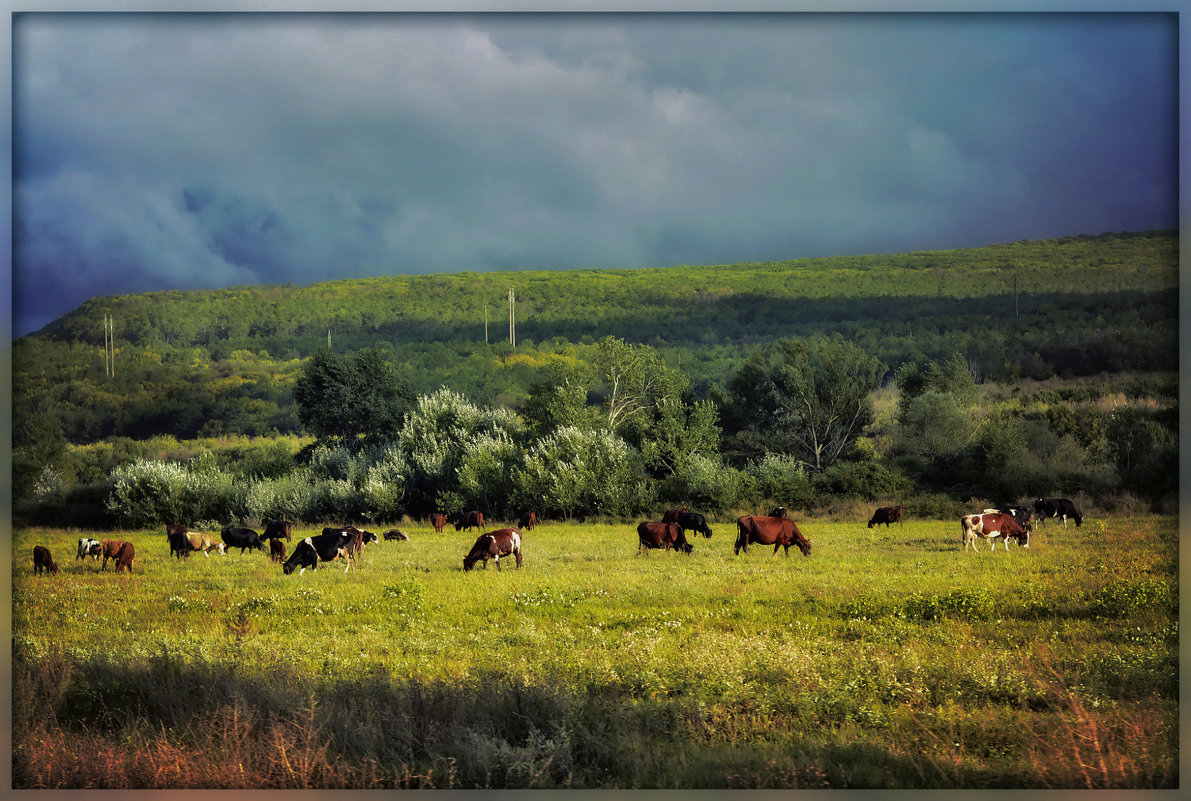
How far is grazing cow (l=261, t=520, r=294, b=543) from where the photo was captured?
514 inches

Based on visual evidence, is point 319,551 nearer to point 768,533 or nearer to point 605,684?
point 605,684

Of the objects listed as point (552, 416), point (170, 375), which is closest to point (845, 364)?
point (552, 416)

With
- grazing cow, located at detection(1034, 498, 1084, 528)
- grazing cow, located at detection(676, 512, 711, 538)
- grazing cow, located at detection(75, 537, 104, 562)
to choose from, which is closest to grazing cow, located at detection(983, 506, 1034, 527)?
grazing cow, located at detection(1034, 498, 1084, 528)

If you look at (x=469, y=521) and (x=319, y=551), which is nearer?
(x=319, y=551)

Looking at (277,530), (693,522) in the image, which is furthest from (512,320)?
(277,530)

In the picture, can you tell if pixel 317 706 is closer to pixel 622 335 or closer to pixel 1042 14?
pixel 1042 14

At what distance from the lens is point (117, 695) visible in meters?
6.49

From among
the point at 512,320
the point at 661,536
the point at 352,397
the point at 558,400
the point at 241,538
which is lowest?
the point at 661,536

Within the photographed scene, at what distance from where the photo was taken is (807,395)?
1914 cm

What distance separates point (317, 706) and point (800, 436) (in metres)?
13.7

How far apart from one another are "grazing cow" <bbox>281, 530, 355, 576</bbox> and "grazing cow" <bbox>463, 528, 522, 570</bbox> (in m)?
1.88

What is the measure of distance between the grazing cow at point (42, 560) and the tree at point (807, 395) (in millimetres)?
13191

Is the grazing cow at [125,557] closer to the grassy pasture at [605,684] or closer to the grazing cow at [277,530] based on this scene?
the grassy pasture at [605,684]

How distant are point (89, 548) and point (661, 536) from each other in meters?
8.02
